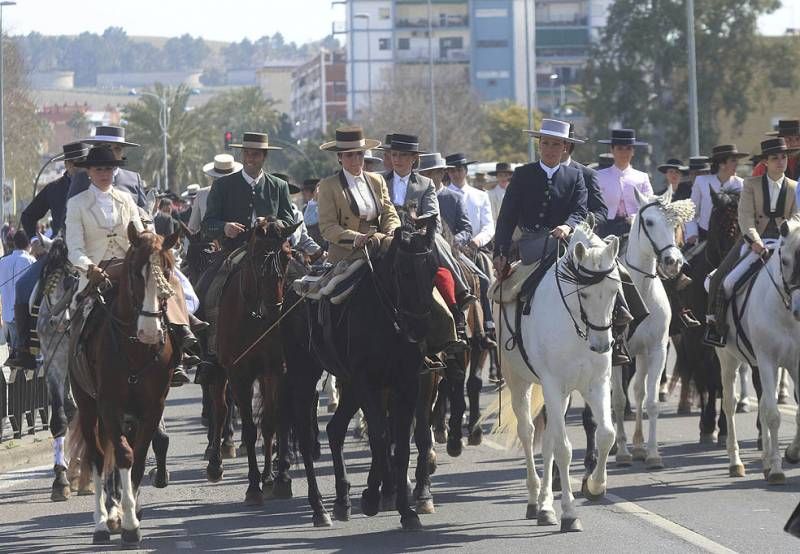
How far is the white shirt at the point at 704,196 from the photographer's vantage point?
736 inches

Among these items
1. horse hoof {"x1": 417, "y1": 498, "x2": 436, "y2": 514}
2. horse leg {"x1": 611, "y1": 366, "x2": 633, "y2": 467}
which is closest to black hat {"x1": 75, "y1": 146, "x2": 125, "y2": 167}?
horse hoof {"x1": 417, "y1": 498, "x2": 436, "y2": 514}

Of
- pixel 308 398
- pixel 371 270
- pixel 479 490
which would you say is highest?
pixel 371 270

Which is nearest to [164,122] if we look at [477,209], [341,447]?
[477,209]

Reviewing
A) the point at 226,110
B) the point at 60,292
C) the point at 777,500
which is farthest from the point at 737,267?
the point at 226,110

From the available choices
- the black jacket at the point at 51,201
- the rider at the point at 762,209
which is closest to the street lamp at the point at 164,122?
the black jacket at the point at 51,201

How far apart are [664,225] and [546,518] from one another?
12.1 feet

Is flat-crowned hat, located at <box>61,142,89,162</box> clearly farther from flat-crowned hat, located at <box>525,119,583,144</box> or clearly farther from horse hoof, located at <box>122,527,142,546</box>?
horse hoof, located at <box>122,527,142,546</box>

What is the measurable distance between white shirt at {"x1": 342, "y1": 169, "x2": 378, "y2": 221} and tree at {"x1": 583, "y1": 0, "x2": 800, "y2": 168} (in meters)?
69.5

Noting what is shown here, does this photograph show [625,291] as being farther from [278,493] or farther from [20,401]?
[20,401]

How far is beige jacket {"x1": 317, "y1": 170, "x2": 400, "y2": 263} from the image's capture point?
531 inches

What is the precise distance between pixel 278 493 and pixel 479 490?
1.70 metres

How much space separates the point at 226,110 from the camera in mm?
154125

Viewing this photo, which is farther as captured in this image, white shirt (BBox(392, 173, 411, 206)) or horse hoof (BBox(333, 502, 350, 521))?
white shirt (BBox(392, 173, 411, 206))

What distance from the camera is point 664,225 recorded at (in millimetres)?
14742
